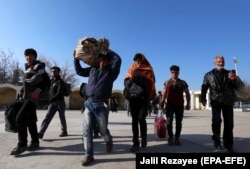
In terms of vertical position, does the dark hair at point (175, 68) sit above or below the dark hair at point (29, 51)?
below

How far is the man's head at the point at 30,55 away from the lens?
5.64 metres

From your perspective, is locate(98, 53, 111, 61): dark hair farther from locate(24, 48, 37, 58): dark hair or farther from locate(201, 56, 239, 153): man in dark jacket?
locate(201, 56, 239, 153): man in dark jacket

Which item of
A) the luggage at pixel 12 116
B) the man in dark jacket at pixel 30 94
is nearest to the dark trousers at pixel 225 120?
the man in dark jacket at pixel 30 94

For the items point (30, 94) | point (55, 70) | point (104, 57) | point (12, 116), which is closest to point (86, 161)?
point (104, 57)

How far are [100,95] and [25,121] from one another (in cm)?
181

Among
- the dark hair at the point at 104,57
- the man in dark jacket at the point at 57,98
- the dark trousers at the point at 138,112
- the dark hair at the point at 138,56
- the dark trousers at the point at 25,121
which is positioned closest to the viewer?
the dark hair at the point at 104,57

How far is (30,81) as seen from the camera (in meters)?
5.45

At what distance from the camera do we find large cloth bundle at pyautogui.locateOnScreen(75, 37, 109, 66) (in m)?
5.11

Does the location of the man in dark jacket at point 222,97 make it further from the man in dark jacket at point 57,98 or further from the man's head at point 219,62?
the man in dark jacket at point 57,98

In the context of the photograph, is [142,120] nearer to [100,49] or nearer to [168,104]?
[168,104]

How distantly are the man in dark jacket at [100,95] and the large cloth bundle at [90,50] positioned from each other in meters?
0.22

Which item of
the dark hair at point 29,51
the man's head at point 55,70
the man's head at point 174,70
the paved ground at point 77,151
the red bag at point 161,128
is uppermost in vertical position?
the dark hair at point 29,51

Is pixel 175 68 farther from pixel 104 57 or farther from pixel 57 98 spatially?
pixel 57 98

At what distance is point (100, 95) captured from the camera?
4695 millimetres
